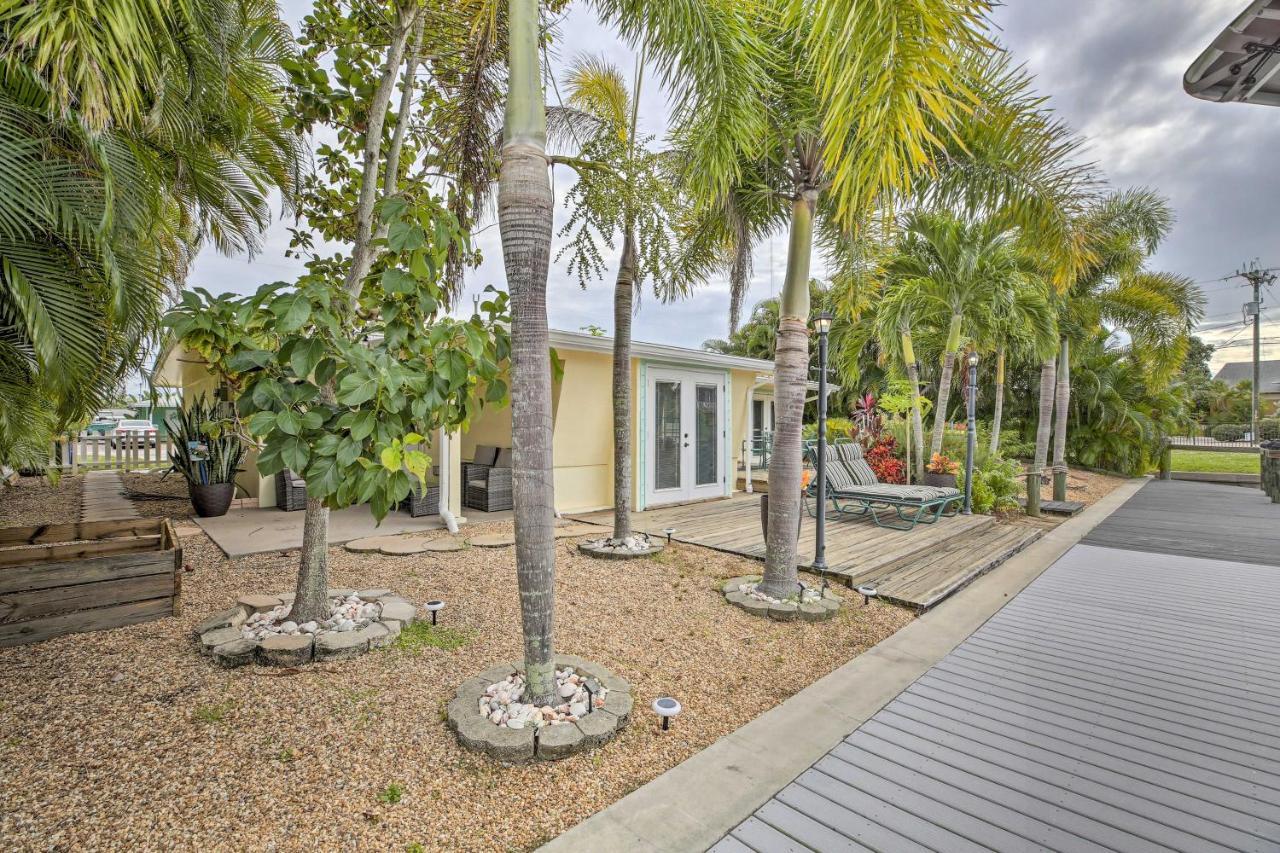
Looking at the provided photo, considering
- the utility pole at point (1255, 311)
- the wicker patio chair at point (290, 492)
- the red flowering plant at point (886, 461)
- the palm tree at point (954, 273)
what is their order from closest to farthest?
1. the wicker patio chair at point (290, 492)
2. the palm tree at point (954, 273)
3. the red flowering plant at point (886, 461)
4. the utility pole at point (1255, 311)

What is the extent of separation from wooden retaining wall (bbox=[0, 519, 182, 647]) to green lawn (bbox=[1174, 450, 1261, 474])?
22.7 m

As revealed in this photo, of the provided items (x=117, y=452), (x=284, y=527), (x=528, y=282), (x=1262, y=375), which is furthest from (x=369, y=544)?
(x=1262, y=375)

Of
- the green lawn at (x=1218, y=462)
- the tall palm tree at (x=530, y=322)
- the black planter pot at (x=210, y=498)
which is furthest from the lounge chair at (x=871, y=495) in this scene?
the green lawn at (x=1218, y=462)

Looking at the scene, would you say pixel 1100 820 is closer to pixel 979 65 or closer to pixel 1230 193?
pixel 979 65

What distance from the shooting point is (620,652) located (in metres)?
3.42

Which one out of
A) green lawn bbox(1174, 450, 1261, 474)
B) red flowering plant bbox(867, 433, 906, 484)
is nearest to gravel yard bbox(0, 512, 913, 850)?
red flowering plant bbox(867, 433, 906, 484)

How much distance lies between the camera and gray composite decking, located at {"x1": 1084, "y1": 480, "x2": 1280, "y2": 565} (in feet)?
21.3

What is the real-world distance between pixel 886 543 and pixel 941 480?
13.2 feet

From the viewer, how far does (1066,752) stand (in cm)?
243

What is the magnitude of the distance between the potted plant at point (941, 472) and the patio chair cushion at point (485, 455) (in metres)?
7.79

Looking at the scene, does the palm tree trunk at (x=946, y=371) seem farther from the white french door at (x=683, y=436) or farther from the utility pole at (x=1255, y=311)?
the utility pole at (x=1255, y=311)

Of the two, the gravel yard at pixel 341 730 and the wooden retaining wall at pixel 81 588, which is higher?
the wooden retaining wall at pixel 81 588

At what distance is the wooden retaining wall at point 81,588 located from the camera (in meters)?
3.11

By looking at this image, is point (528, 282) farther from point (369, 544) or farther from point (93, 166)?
point (369, 544)
